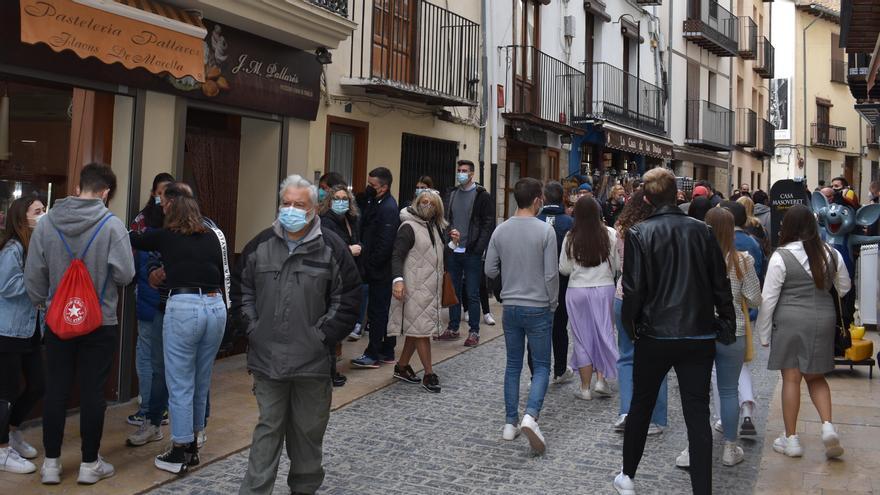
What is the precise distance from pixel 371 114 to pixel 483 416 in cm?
578

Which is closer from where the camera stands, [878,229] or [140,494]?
[140,494]

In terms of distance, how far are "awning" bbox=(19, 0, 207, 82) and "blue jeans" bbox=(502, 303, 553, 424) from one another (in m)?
3.58

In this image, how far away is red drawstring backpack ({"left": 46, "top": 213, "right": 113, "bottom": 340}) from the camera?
4.98 meters

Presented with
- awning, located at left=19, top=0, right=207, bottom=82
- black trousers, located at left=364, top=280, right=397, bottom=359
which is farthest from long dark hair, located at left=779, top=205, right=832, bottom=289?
awning, located at left=19, top=0, right=207, bottom=82

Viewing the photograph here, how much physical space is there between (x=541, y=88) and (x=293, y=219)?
1258 cm

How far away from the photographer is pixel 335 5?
377 inches

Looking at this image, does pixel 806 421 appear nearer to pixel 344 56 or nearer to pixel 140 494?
pixel 140 494

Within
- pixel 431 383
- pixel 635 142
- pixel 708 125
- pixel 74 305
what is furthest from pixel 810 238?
pixel 708 125

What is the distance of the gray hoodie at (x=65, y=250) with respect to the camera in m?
5.11

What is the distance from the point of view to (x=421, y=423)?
678cm

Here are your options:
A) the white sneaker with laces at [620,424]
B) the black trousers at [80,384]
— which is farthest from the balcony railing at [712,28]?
the black trousers at [80,384]

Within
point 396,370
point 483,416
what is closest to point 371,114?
point 396,370

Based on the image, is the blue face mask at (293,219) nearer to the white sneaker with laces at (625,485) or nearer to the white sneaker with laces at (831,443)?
the white sneaker with laces at (625,485)

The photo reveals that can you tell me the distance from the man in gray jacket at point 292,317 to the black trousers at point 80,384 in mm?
1066
